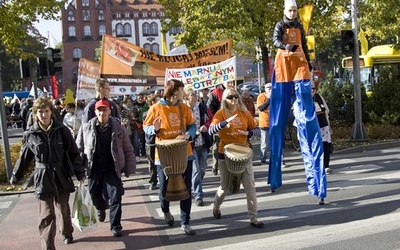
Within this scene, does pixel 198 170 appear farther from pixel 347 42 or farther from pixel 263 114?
pixel 347 42

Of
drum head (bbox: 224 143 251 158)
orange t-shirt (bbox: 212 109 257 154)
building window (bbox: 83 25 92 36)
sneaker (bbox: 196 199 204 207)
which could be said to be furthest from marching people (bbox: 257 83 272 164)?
building window (bbox: 83 25 92 36)

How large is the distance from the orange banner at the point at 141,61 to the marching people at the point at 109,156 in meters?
5.93

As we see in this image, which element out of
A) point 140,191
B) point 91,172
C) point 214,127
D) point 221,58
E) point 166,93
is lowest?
point 140,191

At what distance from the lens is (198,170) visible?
827cm

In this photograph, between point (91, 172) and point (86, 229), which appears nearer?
point (86, 229)

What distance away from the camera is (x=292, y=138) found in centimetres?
1438

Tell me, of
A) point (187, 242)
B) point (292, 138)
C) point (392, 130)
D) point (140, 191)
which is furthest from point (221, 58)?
point (187, 242)

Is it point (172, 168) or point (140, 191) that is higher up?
point (172, 168)

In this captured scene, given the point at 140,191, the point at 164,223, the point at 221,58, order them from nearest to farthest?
the point at 164,223 < the point at 140,191 < the point at 221,58

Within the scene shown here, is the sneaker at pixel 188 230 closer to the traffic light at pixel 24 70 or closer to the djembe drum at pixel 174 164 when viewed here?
the djembe drum at pixel 174 164

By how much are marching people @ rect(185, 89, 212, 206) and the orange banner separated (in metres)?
4.06

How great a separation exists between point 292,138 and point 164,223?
7.64 meters

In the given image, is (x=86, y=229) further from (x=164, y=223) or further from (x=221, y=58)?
(x=221, y=58)

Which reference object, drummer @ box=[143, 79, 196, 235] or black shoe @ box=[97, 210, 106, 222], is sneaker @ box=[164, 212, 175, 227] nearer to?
drummer @ box=[143, 79, 196, 235]
